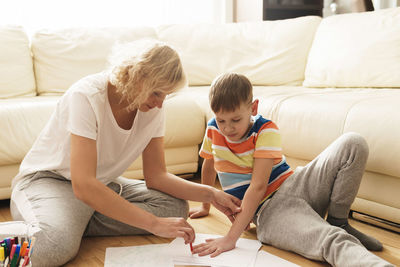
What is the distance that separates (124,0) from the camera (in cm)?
310

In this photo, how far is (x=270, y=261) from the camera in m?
1.28

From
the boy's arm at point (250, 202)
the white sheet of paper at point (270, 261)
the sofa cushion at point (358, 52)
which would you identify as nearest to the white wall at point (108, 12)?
the sofa cushion at point (358, 52)

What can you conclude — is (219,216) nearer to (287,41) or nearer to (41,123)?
(41,123)

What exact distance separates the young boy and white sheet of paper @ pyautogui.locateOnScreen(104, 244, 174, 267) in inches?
4.3

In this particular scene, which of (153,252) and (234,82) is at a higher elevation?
(234,82)

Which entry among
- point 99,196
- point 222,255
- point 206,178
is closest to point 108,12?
point 206,178

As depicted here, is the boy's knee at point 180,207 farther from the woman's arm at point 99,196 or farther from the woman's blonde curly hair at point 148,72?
the woman's blonde curly hair at point 148,72

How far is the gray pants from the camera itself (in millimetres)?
1245

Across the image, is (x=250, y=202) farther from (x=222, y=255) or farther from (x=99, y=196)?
(x=99, y=196)

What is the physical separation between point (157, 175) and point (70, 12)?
5.83 ft

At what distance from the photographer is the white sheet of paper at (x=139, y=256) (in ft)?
4.15

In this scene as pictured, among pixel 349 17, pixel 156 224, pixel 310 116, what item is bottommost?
pixel 156 224

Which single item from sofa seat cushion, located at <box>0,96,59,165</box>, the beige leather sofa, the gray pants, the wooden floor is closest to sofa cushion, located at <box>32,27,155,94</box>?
the beige leather sofa

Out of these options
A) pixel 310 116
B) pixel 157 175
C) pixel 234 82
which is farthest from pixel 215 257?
pixel 310 116
